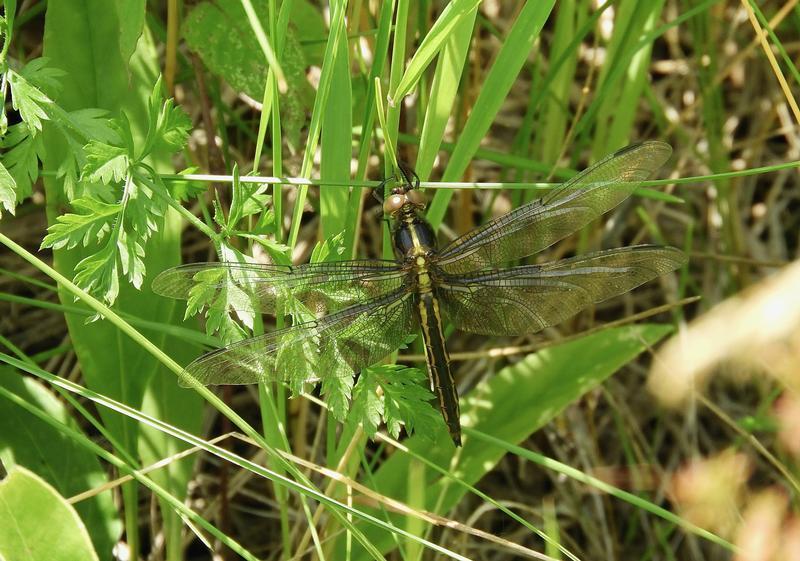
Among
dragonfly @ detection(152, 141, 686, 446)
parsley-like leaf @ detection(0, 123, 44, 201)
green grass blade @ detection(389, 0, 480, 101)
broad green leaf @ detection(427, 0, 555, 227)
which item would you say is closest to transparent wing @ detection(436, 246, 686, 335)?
dragonfly @ detection(152, 141, 686, 446)

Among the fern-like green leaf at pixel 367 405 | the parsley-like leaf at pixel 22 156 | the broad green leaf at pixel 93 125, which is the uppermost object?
the broad green leaf at pixel 93 125

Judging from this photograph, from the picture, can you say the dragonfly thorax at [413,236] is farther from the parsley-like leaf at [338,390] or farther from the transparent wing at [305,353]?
the parsley-like leaf at [338,390]

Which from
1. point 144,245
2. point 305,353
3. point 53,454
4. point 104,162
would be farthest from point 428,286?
point 53,454

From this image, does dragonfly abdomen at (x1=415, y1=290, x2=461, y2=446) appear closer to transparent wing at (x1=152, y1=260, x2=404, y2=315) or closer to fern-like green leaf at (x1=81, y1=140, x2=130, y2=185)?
transparent wing at (x1=152, y1=260, x2=404, y2=315)

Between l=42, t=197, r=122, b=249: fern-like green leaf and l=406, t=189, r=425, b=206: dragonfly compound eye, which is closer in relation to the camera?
l=42, t=197, r=122, b=249: fern-like green leaf

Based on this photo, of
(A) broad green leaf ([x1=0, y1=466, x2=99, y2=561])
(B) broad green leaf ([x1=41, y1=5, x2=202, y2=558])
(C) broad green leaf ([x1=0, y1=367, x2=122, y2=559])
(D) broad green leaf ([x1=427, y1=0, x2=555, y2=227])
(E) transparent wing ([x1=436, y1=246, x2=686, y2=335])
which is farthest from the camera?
(C) broad green leaf ([x1=0, y1=367, x2=122, y2=559])

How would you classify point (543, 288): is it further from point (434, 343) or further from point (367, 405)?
point (367, 405)

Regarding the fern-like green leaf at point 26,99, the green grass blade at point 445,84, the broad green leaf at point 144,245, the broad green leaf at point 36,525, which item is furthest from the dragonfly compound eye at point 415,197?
the broad green leaf at point 36,525

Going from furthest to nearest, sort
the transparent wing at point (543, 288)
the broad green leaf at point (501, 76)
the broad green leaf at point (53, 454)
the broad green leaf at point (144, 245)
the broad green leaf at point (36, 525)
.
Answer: the broad green leaf at point (53, 454) < the broad green leaf at point (144, 245) < the transparent wing at point (543, 288) < the broad green leaf at point (501, 76) < the broad green leaf at point (36, 525)

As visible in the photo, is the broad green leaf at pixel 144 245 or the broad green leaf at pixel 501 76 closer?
the broad green leaf at pixel 501 76
